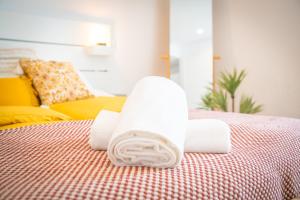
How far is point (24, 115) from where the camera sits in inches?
58.7

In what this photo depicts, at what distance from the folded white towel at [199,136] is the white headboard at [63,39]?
6.17 ft

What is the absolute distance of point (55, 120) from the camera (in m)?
1.59

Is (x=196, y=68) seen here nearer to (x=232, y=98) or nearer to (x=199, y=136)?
(x=232, y=98)

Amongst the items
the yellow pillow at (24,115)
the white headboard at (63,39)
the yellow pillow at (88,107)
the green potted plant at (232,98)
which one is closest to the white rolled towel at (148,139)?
the yellow pillow at (24,115)

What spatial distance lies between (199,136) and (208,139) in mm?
30

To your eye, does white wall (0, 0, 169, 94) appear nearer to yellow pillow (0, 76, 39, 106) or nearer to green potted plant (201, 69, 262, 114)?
green potted plant (201, 69, 262, 114)

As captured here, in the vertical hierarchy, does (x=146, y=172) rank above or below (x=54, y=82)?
below

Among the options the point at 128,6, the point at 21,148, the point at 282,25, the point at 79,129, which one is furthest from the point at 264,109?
the point at 21,148

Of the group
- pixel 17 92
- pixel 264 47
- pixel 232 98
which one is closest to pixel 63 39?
pixel 17 92

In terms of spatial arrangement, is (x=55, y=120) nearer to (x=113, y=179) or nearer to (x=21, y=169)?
(x=21, y=169)

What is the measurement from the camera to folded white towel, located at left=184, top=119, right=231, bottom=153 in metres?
0.90

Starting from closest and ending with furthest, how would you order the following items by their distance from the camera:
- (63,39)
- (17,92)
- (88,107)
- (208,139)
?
(208,139)
(88,107)
(17,92)
(63,39)

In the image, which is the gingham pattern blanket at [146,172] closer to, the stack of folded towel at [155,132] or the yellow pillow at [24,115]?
the stack of folded towel at [155,132]

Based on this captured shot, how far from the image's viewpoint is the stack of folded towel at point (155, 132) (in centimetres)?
76
